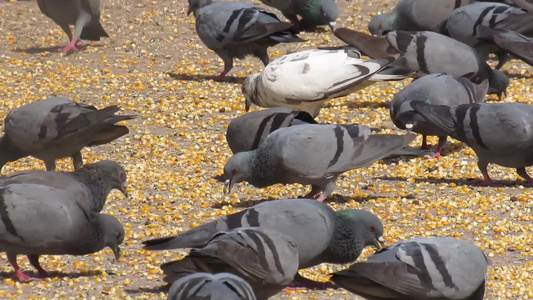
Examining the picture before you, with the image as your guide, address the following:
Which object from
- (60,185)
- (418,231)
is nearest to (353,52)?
(418,231)

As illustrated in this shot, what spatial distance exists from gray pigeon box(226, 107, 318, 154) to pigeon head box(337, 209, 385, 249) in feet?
7.95

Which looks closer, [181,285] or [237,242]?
[181,285]

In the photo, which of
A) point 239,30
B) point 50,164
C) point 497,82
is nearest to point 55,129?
point 50,164

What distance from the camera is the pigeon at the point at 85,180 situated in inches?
265

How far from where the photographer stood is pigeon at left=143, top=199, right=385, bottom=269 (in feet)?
19.0

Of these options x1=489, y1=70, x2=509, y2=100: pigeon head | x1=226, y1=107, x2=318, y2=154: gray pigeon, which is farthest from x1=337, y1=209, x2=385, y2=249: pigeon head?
x1=489, y1=70, x2=509, y2=100: pigeon head

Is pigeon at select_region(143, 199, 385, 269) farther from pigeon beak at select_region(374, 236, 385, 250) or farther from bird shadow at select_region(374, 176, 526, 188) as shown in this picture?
bird shadow at select_region(374, 176, 526, 188)

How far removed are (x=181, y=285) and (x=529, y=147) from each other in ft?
14.1

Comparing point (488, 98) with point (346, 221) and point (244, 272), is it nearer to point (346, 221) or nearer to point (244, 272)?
point (346, 221)

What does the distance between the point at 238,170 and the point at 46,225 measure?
201cm

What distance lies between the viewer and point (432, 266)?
17.5 feet

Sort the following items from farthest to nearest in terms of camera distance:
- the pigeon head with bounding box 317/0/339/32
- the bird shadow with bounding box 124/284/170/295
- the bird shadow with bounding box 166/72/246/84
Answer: the pigeon head with bounding box 317/0/339/32
the bird shadow with bounding box 166/72/246/84
the bird shadow with bounding box 124/284/170/295

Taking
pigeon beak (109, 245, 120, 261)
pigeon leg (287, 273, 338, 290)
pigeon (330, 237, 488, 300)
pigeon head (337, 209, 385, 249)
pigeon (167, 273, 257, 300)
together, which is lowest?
pigeon leg (287, 273, 338, 290)

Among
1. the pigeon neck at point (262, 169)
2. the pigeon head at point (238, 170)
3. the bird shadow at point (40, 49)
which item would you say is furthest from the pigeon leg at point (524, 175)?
the bird shadow at point (40, 49)
